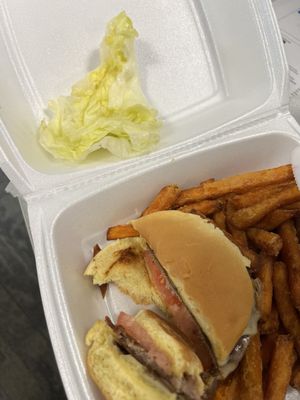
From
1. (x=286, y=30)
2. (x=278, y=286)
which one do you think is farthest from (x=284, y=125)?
(x=286, y=30)

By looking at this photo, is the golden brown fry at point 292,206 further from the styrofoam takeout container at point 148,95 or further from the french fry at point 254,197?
the styrofoam takeout container at point 148,95

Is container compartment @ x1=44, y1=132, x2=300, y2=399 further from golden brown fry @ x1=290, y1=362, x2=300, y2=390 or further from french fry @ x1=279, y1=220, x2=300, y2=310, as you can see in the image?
golden brown fry @ x1=290, y1=362, x2=300, y2=390

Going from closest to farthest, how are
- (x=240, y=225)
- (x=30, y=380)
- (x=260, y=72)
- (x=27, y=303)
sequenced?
(x=240, y=225)
(x=260, y=72)
(x=30, y=380)
(x=27, y=303)

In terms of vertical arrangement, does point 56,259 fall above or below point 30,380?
above

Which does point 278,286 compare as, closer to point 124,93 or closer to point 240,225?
point 240,225

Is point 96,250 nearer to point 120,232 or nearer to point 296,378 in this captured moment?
point 120,232

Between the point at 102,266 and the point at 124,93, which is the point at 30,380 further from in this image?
the point at 124,93

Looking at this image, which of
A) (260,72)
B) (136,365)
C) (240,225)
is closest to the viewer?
(136,365)

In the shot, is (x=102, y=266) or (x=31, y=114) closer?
(x=102, y=266)

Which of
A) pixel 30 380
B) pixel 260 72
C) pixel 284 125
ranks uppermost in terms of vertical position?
pixel 260 72
